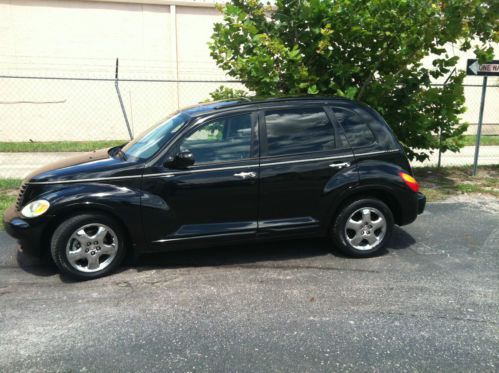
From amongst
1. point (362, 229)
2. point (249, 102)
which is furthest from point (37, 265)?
point (362, 229)

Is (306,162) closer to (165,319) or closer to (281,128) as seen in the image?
(281,128)

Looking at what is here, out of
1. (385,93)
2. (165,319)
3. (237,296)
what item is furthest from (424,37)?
(165,319)

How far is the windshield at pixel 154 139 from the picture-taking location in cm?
462

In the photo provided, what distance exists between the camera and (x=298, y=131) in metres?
4.83

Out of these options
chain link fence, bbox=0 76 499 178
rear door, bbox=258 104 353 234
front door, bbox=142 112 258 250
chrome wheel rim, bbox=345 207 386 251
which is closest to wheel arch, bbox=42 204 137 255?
front door, bbox=142 112 258 250

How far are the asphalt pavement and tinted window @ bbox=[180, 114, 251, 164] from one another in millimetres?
1171

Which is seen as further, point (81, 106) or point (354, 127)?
point (81, 106)

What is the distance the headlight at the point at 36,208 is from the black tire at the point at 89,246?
216 mm

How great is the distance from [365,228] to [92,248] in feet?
9.29

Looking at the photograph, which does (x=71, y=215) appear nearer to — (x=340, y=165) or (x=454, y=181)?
(x=340, y=165)

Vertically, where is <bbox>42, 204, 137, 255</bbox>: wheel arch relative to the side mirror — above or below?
below

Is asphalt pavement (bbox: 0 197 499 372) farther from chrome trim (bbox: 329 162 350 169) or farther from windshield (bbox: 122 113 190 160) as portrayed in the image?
windshield (bbox: 122 113 190 160)

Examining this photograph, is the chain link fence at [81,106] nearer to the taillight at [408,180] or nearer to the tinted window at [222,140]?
the tinted window at [222,140]

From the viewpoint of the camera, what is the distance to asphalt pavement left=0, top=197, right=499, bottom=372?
3.14m
